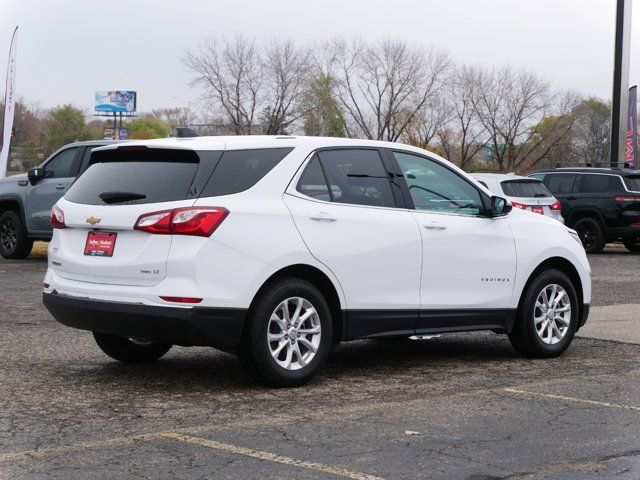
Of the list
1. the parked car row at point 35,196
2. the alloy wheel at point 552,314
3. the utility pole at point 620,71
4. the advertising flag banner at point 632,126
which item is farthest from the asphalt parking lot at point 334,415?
the advertising flag banner at point 632,126

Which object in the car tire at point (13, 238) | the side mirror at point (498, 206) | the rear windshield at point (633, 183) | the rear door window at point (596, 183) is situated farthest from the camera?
the rear door window at point (596, 183)

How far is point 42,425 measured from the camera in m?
6.03

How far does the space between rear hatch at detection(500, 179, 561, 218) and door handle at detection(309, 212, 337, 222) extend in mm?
13842

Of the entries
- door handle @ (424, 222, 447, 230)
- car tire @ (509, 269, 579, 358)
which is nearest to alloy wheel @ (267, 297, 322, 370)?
door handle @ (424, 222, 447, 230)

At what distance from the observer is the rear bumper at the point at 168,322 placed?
22.1 ft

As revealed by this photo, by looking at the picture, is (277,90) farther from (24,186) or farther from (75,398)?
(75,398)

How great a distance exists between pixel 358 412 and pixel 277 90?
220 feet

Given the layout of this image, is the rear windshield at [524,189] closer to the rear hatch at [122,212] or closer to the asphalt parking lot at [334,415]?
the asphalt parking lot at [334,415]

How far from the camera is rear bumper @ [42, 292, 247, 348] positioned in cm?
672

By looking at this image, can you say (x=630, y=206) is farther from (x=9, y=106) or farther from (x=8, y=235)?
(x=9, y=106)

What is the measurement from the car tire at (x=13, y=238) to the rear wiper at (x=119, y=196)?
40.5ft

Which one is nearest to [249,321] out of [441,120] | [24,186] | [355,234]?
[355,234]

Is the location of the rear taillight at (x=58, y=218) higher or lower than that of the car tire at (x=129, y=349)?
higher

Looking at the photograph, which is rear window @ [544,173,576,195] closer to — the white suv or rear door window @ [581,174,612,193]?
rear door window @ [581,174,612,193]
